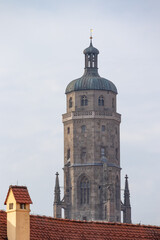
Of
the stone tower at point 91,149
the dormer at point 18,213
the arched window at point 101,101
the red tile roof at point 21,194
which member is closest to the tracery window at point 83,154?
the stone tower at point 91,149

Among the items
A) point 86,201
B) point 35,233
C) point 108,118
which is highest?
point 108,118

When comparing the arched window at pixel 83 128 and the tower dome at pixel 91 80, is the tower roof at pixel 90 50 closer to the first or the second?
the tower dome at pixel 91 80

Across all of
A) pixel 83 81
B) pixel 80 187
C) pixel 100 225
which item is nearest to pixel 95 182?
pixel 80 187

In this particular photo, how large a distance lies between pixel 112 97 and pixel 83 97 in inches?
172

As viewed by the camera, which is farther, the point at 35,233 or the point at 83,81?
the point at 83,81

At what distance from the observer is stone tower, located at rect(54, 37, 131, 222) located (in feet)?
582

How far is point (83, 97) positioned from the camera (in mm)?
181000

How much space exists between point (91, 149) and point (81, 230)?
→ 11995cm

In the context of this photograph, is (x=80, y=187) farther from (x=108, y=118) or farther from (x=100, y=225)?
(x=100, y=225)

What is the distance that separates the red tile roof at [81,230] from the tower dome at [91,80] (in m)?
118

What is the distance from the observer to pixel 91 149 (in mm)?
180250

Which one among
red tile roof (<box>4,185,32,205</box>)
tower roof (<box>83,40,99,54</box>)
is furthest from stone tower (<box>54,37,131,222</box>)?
red tile roof (<box>4,185,32,205</box>)

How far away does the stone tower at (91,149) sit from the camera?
582 ft

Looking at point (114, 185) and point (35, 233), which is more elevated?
point (114, 185)
